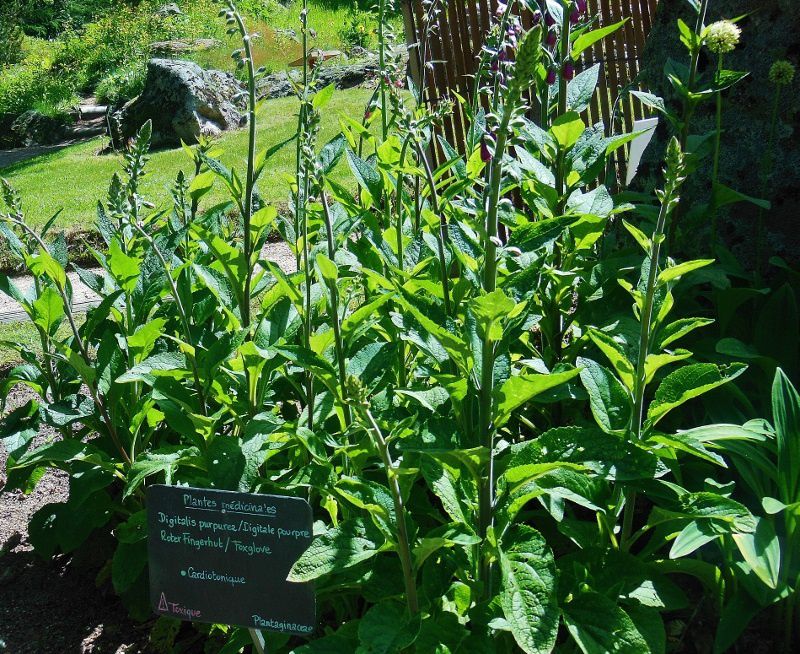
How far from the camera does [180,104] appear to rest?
12180 mm

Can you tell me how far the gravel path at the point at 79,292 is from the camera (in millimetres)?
5916

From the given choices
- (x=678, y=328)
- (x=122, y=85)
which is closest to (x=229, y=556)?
(x=678, y=328)

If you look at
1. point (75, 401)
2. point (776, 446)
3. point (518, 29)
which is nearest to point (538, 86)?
point (518, 29)

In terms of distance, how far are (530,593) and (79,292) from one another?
5.46 metres

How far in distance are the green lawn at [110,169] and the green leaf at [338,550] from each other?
6.27m

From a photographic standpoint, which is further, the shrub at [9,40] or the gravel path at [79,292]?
the shrub at [9,40]

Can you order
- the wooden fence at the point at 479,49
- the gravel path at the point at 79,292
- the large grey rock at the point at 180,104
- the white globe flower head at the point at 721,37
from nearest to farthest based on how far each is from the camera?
the white globe flower head at the point at 721,37
the gravel path at the point at 79,292
the wooden fence at the point at 479,49
the large grey rock at the point at 180,104

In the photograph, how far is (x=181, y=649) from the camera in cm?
250

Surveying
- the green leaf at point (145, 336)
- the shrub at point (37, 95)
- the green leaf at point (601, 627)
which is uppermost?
the green leaf at point (145, 336)

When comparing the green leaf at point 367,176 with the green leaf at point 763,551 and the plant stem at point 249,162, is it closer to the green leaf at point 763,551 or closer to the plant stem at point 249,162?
the plant stem at point 249,162

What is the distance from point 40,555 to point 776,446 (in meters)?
2.32

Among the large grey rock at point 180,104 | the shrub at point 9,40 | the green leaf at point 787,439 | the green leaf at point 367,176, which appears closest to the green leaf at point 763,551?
the green leaf at point 787,439

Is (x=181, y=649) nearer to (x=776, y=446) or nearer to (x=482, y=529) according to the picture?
(x=482, y=529)

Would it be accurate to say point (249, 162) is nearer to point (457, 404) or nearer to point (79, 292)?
point (457, 404)
